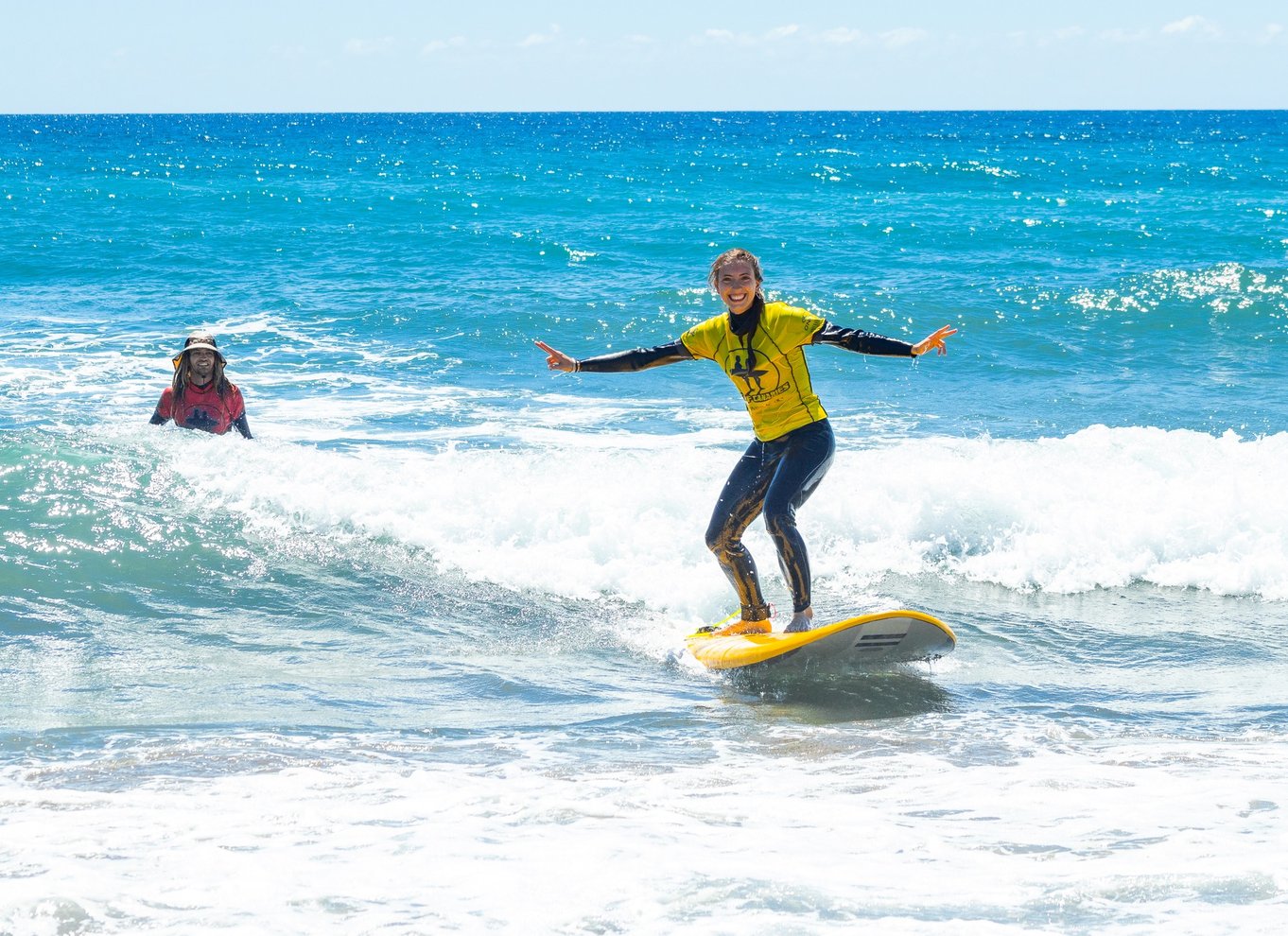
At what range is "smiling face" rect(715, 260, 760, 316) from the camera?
583cm

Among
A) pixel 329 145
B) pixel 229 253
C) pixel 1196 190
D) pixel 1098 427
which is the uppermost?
pixel 329 145

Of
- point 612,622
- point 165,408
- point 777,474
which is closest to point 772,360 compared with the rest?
point 777,474

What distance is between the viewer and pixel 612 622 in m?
7.68

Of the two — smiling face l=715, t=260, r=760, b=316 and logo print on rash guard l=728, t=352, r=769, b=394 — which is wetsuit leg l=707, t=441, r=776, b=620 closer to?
logo print on rash guard l=728, t=352, r=769, b=394

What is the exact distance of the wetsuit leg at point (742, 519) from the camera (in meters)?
6.33

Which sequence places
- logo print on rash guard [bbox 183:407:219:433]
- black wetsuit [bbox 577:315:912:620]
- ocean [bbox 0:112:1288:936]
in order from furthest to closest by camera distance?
1. logo print on rash guard [bbox 183:407:219:433]
2. black wetsuit [bbox 577:315:912:620]
3. ocean [bbox 0:112:1288:936]

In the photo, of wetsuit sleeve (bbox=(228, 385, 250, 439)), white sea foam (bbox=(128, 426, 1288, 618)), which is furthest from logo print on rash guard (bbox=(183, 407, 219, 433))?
white sea foam (bbox=(128, 426, 1288, 618))

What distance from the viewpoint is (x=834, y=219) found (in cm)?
3183

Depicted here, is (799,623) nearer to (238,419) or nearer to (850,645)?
(850,645)

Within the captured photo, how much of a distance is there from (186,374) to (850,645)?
565 centimetres

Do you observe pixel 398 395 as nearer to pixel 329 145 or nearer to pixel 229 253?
pixel 229 253

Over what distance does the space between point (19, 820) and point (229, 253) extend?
79.5 feet

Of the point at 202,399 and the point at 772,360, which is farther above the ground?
the point at 772,360

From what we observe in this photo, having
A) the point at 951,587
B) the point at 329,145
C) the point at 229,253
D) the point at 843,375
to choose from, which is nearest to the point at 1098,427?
the point at 951,587
